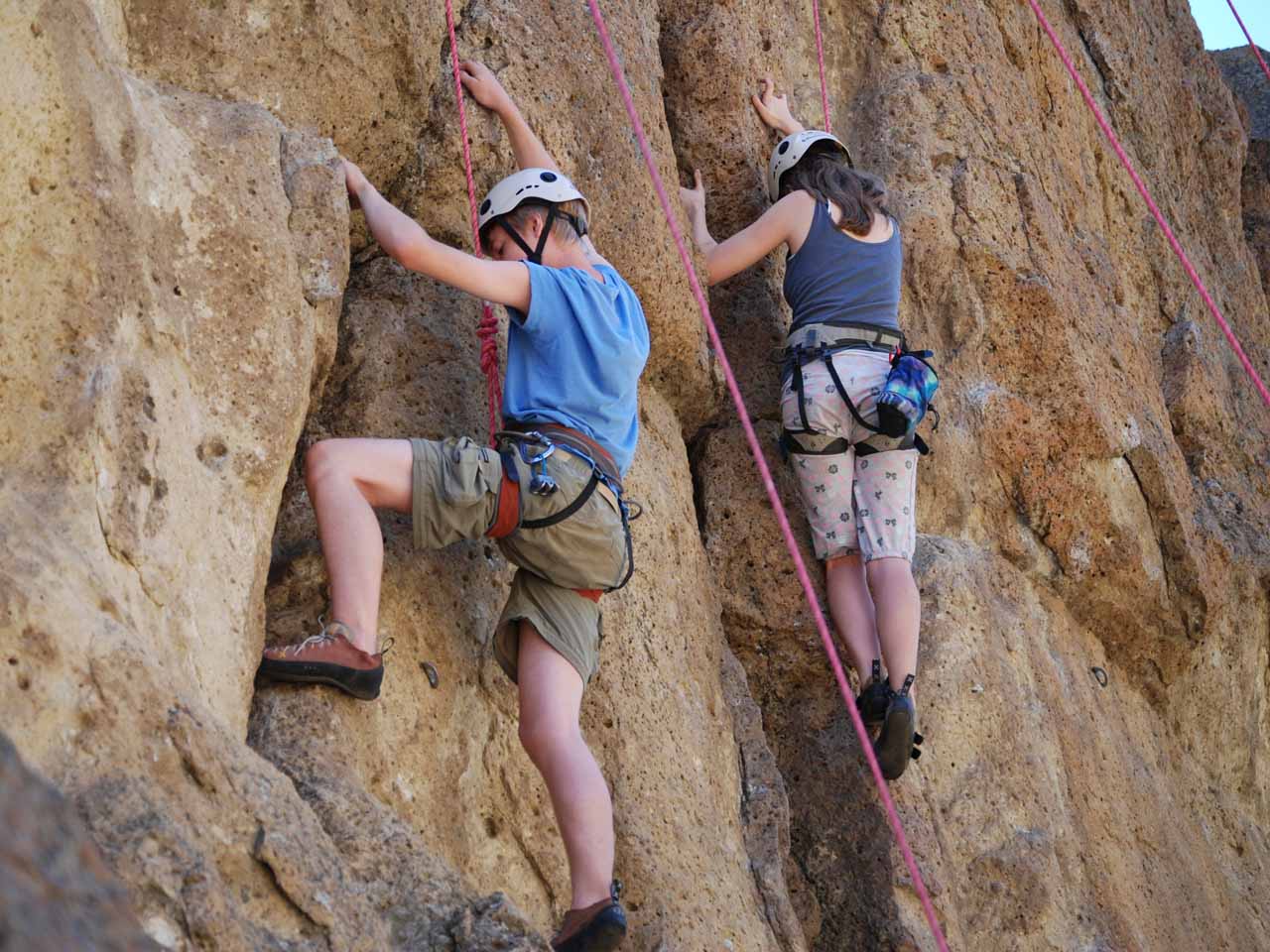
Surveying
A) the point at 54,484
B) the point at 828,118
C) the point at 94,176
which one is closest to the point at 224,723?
the point at 54,484

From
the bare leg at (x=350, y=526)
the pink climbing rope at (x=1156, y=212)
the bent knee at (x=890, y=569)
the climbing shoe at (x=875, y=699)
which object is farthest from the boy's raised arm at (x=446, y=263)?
the pink climbing rope at (x=1156, y=212)

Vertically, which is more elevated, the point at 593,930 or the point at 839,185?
the point at 839,185

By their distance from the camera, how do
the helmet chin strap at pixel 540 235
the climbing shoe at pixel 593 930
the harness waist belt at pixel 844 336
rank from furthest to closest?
the harness waist belt at pixel 844 336, the helmet chin strap at pixel 540 235, the climbing shoe at pixel 593 930

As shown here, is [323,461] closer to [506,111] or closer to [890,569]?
[506,111]

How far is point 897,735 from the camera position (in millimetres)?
5258

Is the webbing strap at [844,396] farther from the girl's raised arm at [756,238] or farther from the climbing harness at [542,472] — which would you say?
the climbing harness at [542,472]

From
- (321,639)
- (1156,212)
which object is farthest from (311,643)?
(1156,212)

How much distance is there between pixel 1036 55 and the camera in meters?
8.27

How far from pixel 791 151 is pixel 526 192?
1.91 metres

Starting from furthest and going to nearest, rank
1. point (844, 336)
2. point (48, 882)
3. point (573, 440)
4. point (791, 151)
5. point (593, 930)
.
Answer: point (791, 151) → point (844, 336) → point (573, 440) → point (593, 930) → point (48, 882)

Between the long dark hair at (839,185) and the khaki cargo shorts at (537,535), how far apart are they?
2063 millimetres

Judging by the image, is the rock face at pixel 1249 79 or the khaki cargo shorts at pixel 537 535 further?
the rock face at pixel 1249 79

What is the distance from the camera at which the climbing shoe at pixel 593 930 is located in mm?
3617

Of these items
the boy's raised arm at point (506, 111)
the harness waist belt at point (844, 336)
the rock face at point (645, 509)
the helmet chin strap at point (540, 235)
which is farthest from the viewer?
the harness waist belt at point (844, 336)
